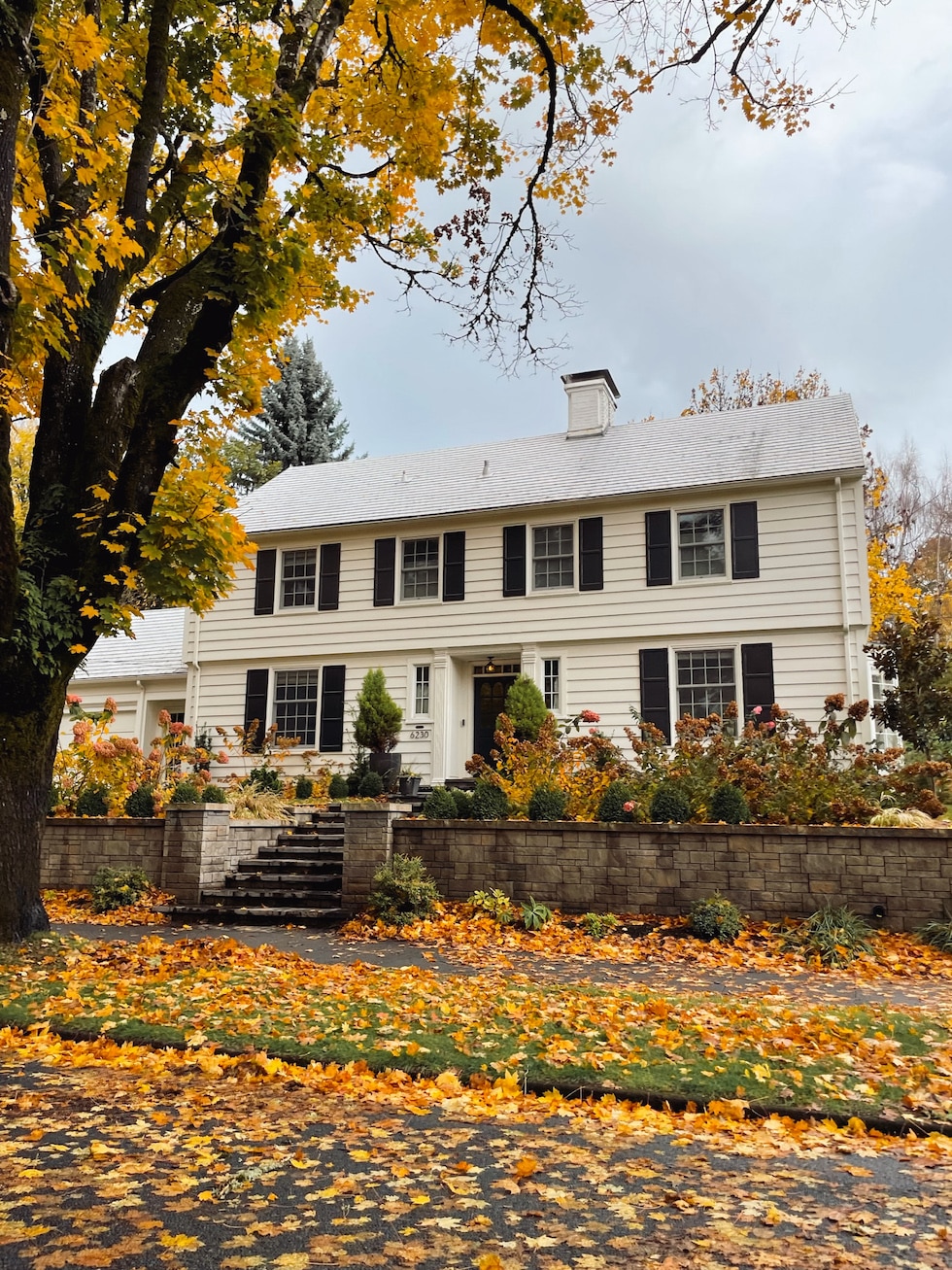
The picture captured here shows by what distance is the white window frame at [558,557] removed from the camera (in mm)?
16266

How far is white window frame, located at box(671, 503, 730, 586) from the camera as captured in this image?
1525cm

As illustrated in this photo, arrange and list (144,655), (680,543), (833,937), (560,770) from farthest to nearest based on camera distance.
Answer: (144,655) < (680,543) < (560,770) < (833,937)

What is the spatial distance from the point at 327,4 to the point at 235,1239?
913 cm

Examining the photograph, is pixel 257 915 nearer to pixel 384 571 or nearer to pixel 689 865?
pixel 689 865

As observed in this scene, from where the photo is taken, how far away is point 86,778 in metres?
12.8

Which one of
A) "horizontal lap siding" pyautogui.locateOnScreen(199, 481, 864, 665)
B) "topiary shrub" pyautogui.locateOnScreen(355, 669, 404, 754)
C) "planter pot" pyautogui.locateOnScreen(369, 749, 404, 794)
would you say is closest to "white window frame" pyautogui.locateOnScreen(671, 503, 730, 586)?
"horizontal lap siding" pyautogui.locateOnScreen(199, 481, 864, 665)

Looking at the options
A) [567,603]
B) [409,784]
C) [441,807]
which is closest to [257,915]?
[441,807]

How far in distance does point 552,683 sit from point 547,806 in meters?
6.48

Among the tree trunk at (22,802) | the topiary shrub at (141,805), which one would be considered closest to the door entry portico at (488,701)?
the topiary shrub at (141,805)

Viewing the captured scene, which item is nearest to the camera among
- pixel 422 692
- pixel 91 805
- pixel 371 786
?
pixel 91 805

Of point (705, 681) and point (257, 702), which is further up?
point (705, 681)

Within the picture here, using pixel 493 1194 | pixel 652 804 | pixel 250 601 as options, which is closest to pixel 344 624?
pixel 250 601

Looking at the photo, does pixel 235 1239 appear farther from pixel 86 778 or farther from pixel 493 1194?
pixel 86 778

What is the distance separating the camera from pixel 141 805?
38.2ft
